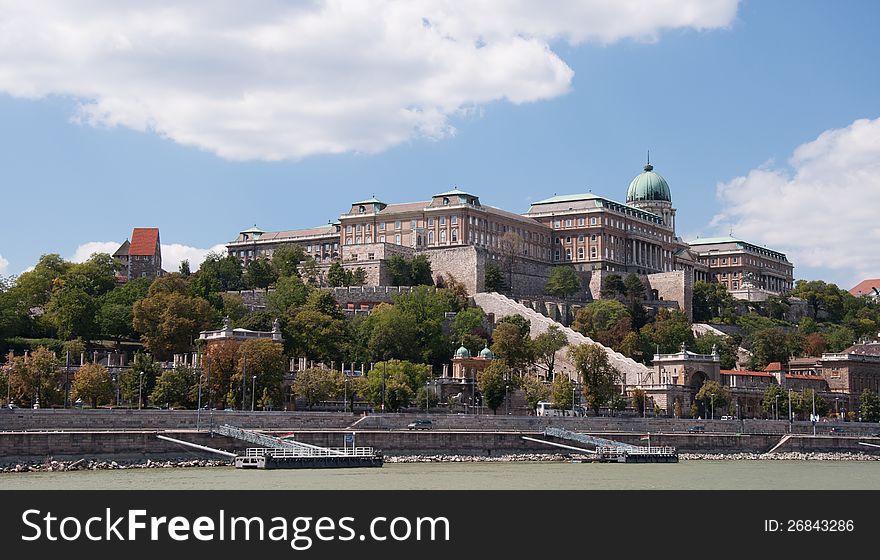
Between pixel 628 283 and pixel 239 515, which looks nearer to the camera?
pixel 239 515

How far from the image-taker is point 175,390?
8088 cm

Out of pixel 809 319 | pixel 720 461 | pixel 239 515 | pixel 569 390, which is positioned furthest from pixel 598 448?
pixel 809 319

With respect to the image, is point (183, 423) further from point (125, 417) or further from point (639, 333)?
point (639, 333)

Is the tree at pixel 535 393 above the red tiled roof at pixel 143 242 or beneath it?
beneath

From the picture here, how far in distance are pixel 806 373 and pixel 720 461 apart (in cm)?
5020

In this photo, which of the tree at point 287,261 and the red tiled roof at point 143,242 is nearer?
the tree at point 287,261

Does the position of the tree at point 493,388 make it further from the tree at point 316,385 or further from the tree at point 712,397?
the tree at point 712,397

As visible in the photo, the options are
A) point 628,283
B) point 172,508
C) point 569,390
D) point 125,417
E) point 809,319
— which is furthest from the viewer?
point 809,319

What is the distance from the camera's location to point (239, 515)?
34.0 meters

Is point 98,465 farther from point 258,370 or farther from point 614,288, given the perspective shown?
point 614,288

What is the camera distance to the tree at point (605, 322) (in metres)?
120

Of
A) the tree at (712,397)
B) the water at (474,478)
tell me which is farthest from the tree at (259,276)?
the water at (474,478)

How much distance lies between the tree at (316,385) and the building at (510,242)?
44475 mm

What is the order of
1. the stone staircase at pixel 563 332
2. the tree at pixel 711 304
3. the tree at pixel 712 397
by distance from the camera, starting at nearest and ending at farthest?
the tree at pixel 712 397, the stone staircase at pixel 563 332, the tree at pixel 711 304
